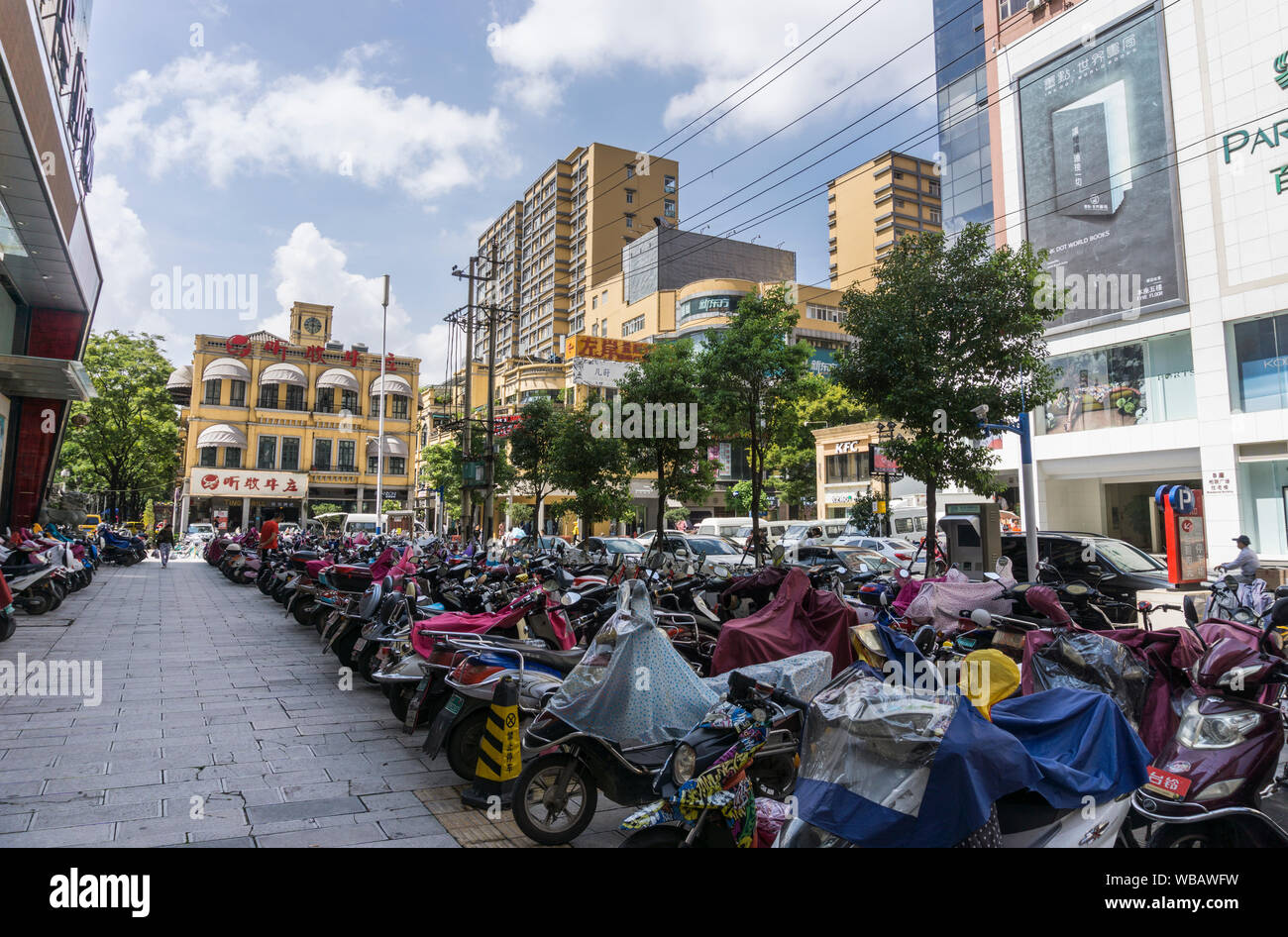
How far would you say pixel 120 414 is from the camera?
3116cm

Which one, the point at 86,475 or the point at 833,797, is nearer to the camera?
the point at 833,797

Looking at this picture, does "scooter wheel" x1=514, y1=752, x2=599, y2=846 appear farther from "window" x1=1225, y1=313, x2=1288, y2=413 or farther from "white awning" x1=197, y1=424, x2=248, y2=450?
"white awning" x1=197, y1=424, x2=248, y2=450

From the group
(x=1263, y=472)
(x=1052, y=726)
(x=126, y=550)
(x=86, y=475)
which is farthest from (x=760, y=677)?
(x=86, y=475)

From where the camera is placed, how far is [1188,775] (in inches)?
127

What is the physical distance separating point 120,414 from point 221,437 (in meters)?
12.0

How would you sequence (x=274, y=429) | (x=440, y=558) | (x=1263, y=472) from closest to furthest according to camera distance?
1. (x=440, y=558)
2. (x=1263, y=472)
3. (x=274, y=429)

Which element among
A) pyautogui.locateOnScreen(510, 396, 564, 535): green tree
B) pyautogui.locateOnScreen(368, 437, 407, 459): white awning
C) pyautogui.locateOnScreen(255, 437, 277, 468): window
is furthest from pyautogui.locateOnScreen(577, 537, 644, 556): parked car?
pyautogui.locateOnScreen(255, 437, 277, 468): window

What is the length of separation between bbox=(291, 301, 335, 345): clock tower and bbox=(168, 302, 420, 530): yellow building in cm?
577

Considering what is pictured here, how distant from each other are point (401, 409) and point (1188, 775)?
48334mm

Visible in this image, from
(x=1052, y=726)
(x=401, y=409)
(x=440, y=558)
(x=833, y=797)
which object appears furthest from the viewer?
(x=401, y=409)

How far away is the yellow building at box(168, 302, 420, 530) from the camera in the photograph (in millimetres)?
43469
